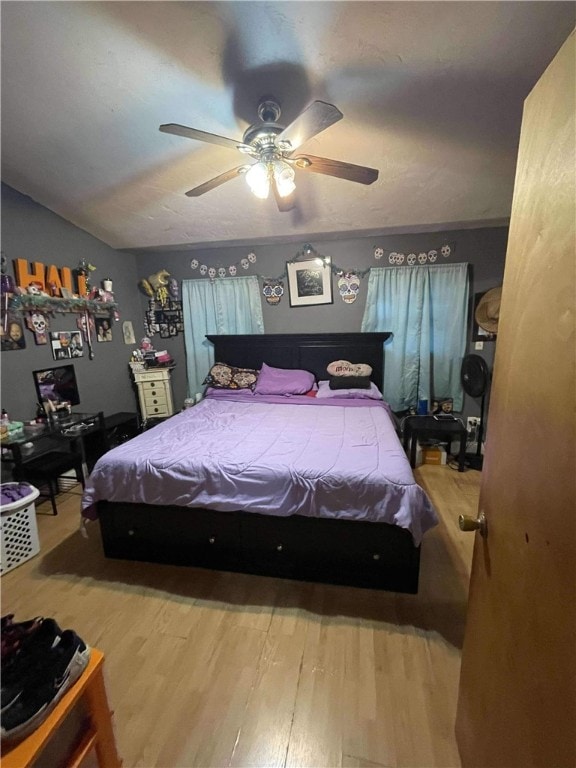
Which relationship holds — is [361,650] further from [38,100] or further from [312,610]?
[38,100]

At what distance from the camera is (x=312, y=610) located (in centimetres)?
168

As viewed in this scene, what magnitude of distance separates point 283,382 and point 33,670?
9.30 feet

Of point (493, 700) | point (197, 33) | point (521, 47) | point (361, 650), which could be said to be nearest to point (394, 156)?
point (521, 47)

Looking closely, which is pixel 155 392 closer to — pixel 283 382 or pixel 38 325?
pixel 38 325

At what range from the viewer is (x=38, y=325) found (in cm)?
277

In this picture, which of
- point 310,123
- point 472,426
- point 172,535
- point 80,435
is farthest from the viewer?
point 472,426

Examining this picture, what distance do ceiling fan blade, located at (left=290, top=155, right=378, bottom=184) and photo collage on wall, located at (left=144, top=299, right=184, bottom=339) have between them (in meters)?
2.64

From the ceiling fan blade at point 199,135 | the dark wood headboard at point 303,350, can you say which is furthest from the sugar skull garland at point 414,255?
the ceiling fan blade at point 199,135

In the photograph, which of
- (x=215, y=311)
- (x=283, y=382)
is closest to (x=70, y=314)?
(x=215, y=311)

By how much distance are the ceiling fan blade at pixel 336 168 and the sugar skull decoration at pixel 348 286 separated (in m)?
1.73

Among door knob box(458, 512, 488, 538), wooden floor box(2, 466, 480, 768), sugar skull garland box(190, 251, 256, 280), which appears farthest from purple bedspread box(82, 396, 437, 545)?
sugar skull garland box(190, 251, 256, 280)

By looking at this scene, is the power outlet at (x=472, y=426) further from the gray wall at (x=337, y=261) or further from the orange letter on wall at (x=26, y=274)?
the orange letter on wall at (x=26, y=274)

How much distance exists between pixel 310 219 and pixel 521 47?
184cm

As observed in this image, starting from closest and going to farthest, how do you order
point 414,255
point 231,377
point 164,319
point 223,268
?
point 414,255
point 231,377
point 223,268
point 164,319
